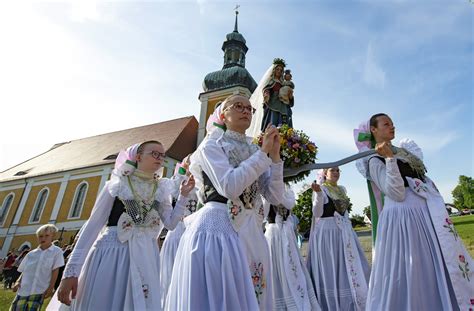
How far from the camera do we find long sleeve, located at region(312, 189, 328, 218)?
604 cm

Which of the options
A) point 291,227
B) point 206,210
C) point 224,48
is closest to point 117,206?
point 206,210

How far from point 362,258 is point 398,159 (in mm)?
2989

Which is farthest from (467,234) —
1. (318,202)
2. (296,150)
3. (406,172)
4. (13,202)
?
(13,202)

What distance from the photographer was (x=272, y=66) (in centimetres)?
539

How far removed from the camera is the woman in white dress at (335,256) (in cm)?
541

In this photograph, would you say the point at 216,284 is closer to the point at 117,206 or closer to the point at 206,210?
the point at 206,210

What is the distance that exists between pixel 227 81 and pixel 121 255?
30.9m

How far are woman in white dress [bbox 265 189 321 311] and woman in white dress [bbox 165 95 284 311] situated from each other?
179 cm

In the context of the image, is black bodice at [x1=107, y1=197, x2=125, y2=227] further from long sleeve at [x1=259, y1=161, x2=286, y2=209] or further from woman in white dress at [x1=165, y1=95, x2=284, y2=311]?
long sleeve at [x1=259, y1=161, x2=286, y2=209]

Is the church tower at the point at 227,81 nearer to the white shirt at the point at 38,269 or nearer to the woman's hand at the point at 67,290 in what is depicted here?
the white shirt at the point at 38,269

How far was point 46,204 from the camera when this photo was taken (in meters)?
32.2

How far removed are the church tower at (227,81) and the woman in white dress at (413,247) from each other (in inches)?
1090

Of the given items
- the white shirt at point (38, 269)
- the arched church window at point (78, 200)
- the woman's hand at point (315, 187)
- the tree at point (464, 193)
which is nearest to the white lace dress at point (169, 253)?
the white shirt at point (38, 269)

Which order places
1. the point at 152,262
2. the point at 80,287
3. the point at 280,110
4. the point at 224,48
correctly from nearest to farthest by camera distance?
the point at 80,287 < the point at 152,262 < the point at 280,110 < the point at 224,48
